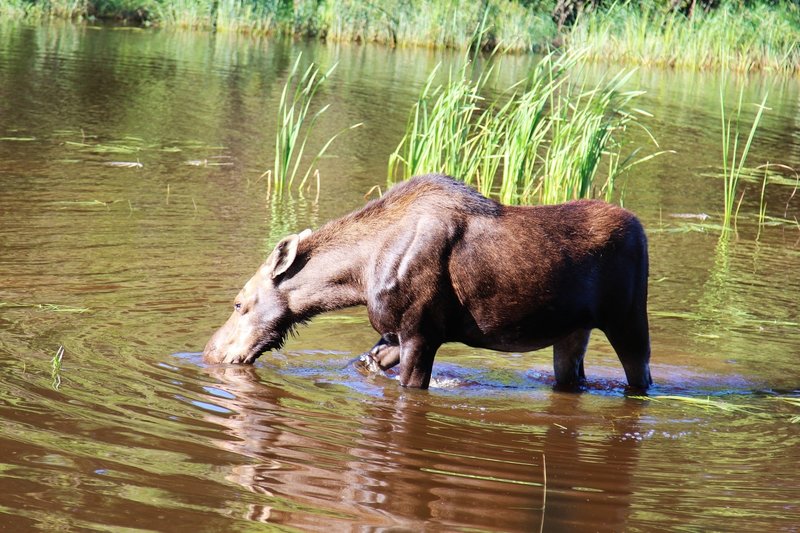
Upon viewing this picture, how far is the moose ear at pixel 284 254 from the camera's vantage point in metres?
7.74

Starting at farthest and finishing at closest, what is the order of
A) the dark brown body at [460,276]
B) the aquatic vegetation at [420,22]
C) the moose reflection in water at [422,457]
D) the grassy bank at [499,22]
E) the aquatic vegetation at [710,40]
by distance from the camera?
the aquatic vegetation at [420,22] < the grassy bank at [499,22] < the aquatic vegetation at [710,40] < the dark brown body at [460,276] < the moose reflection in water at [422,457]

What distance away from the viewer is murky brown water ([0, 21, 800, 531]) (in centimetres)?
522

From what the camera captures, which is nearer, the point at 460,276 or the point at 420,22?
the point at 460,276

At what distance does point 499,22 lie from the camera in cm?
3862

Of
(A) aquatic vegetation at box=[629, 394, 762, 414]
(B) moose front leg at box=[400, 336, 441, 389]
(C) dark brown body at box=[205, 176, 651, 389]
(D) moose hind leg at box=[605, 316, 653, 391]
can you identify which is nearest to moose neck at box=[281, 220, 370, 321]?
(C) dark brown body at box=[205, 176, 651, 389]

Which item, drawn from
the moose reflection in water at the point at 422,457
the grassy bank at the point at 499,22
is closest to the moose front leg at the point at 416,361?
the moose reflection in water at the point at 422,457

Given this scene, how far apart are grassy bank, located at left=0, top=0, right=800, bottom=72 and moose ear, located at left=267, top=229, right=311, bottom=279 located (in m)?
28.6

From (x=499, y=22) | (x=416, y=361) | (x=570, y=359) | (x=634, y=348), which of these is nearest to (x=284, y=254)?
(x=416, y=361)

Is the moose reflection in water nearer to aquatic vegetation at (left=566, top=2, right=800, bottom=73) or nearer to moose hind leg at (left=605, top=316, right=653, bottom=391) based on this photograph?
moose hind leg at (left=605, top=316, right=653, bottom=391)

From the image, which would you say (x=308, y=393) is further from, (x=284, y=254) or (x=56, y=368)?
(x=56, y=368)

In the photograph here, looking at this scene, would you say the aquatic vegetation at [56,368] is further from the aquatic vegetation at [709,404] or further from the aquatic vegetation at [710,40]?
the aquatic vegetation at [710,40]

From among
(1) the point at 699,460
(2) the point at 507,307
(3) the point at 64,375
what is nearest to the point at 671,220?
(2) the point at 507,307

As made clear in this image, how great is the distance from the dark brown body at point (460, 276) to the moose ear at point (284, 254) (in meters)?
0.01

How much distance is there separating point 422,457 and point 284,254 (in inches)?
90.9
